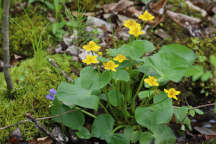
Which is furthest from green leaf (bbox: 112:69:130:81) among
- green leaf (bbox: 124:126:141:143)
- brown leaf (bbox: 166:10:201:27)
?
brown leaf (bbox: 166:10:201:27)

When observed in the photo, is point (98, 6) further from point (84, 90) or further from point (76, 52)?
point (84, 90)

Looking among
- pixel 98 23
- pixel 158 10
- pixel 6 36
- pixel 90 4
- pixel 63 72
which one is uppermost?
pixel 90 4

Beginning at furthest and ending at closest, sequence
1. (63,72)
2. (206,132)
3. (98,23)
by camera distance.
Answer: (98,23), (63,72), (206,132)

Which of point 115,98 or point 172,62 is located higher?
point 172,62

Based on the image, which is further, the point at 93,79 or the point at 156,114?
the point at 93,79

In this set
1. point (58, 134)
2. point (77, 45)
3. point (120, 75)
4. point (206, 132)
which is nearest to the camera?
point (120, 75)

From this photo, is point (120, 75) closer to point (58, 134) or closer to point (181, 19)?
point (58, 134)

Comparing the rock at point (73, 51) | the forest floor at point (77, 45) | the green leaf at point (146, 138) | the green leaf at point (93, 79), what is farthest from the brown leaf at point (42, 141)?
the rock at point (73, 51)

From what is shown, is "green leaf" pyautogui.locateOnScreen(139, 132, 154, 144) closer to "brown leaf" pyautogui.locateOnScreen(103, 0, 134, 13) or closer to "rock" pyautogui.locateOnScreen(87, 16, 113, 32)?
"rock" pyautogui.locateOnScreen(87, 16, 113, 32)

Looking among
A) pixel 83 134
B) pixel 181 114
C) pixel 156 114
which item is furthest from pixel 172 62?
pixel 83 134
